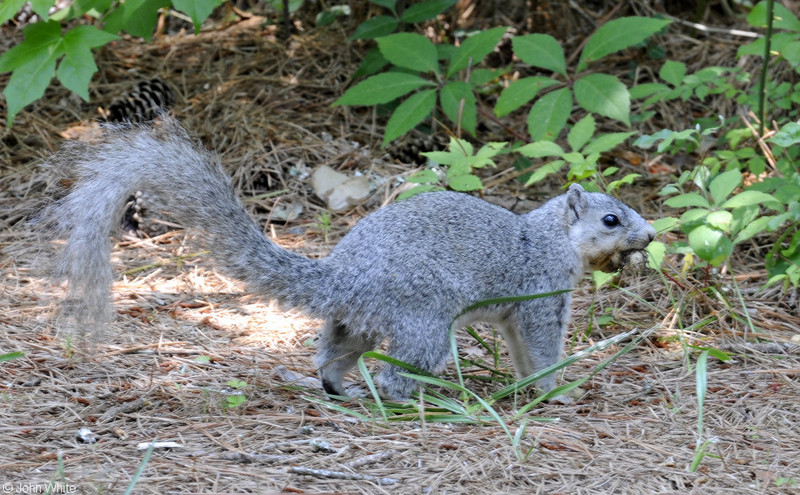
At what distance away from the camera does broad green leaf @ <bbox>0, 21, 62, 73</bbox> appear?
4348mm

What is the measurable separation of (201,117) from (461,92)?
6.20 feet

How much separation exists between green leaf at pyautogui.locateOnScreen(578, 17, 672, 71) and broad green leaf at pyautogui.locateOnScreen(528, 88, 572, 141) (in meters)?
0.20

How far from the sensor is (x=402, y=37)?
5152mm

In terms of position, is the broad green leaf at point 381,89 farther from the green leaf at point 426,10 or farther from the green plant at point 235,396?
the green plant at point 235,396

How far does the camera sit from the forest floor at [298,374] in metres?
2.62

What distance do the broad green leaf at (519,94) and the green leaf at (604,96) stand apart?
7.2 inches

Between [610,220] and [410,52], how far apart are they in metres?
1.92

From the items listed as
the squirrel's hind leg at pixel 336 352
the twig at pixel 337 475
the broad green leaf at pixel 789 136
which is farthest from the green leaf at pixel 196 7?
the broad green leaf at pixel 789 136

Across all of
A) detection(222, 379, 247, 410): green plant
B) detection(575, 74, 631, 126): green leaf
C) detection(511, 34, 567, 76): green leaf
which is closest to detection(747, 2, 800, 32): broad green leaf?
detection(575, 74, 631, 126): green leaf

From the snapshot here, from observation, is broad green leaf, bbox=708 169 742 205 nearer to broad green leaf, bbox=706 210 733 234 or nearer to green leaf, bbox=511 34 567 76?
broad green leaf, bbox=706 210 733 234

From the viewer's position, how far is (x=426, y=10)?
565 cm

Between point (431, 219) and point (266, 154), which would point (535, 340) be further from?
point (266, 154)

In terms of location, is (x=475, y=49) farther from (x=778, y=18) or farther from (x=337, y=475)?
(x=337, y=475)

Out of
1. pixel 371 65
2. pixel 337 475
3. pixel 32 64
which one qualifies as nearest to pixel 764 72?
pixel 371 65
